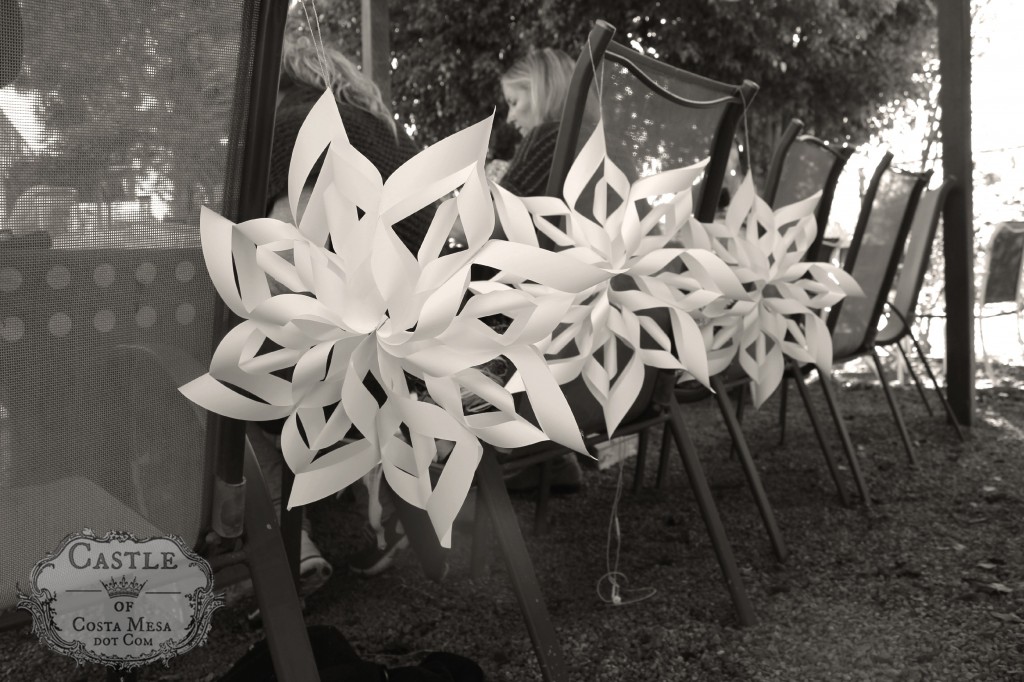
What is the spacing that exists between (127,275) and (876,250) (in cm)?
262

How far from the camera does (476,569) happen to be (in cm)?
203

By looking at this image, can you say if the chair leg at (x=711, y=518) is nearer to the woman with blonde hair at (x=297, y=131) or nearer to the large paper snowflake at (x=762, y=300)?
the large paper snowflake at (x=762, y=300)

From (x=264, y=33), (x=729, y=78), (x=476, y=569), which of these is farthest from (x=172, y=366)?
(x=729, y=78)

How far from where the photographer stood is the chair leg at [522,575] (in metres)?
1.23

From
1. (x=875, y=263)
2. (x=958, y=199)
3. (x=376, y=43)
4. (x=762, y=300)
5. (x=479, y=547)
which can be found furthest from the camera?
(x=958, y=199)

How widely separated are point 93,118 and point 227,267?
0.59ft

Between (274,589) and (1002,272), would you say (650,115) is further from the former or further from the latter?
(1002,272)

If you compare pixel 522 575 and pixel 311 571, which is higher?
pixel 522 575

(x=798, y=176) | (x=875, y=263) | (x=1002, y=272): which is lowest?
(x=1002, y=272)

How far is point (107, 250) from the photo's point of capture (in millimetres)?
731

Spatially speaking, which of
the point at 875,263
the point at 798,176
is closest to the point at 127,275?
the point at 798,176

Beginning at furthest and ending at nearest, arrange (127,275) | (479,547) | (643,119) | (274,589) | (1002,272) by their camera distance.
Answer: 1. (1002,272)
2. (479,547)
3. (643,119)
4. (274,589)
5. (127,275)

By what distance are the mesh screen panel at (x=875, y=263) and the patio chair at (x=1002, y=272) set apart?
8.65 ft

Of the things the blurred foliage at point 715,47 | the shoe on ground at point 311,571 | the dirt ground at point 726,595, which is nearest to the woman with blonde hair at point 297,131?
the shoe on ground at point 311,571
